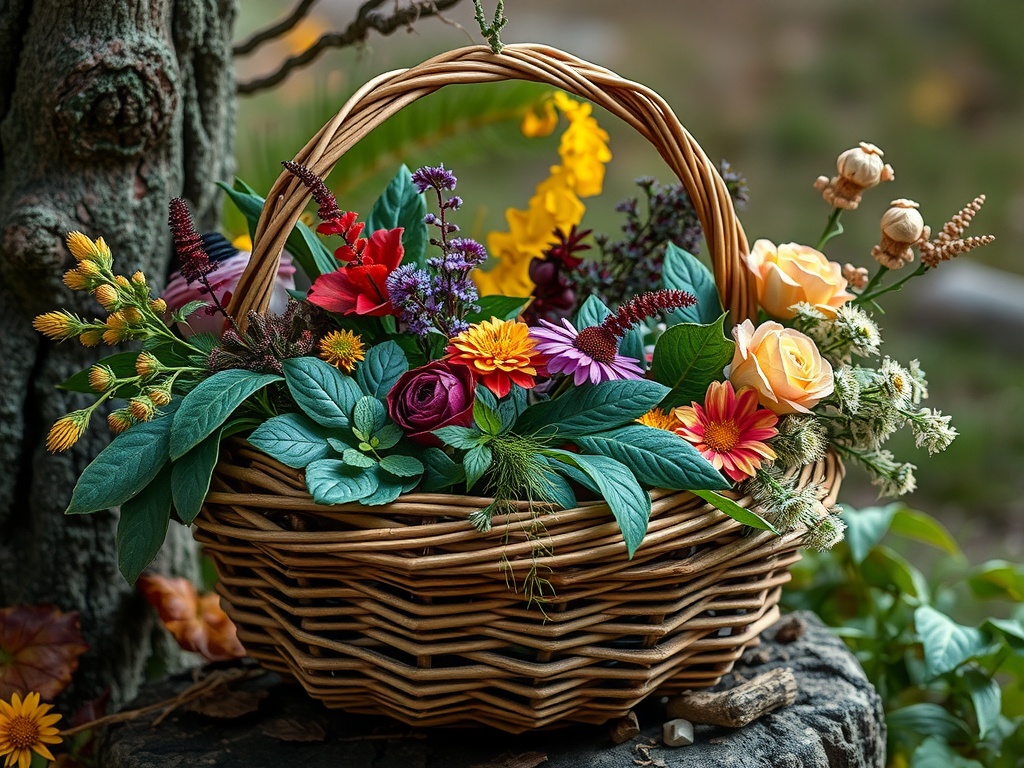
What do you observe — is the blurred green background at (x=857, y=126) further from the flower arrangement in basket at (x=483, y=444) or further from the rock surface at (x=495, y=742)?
the flower arrangement in basket at (x=483, y=444)

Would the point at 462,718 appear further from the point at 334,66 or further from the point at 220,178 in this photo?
the point at 334,66

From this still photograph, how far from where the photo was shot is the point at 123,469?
2.83 feet

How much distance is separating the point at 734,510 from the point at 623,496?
117 millimetres

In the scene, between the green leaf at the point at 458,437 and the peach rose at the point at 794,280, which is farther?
the peach rose at the point at 794,280

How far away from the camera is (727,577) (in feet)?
3.02

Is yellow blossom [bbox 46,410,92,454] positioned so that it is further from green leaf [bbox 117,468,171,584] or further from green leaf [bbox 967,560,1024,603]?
green leaf [bbox 967,560,1024,603]

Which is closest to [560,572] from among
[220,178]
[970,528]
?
[220,178]

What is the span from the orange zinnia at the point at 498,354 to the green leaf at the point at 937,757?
76 cm

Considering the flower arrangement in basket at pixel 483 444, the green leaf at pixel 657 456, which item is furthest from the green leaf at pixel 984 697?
the green leaf at pixel 657 456

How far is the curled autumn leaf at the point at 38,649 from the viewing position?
1.12 metres

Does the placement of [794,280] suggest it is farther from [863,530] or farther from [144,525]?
[144,525]

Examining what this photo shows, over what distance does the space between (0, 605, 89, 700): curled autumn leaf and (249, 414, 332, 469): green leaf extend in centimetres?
51

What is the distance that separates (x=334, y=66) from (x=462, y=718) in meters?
4.27

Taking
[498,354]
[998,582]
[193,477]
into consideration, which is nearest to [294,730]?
[193,477]
